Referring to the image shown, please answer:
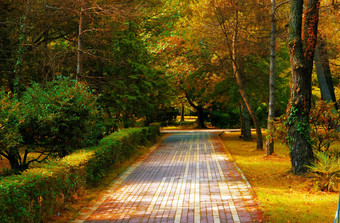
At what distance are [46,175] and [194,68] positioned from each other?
63.7 ft

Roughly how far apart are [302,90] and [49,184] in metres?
7.85

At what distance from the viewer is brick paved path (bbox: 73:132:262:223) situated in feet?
23.9

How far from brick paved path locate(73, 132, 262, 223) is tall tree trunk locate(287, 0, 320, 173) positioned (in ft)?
6.30

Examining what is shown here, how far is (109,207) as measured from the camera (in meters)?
8.20

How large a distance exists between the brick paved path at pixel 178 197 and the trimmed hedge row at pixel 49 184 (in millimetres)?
683

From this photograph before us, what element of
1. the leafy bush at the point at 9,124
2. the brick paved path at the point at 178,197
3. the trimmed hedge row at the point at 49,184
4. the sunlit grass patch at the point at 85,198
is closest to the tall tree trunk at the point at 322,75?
the brick paved path at the point at 178,197

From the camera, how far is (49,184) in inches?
274

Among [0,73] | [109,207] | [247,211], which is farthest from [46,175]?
[0,73]

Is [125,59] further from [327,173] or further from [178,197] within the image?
[327,173]

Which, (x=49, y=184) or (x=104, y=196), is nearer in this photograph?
(x=49, y=184)

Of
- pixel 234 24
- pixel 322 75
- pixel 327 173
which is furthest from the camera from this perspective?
pixel 322 75

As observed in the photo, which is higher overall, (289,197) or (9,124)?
(9,124)

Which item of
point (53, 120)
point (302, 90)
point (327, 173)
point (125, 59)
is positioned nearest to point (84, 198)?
point (53, 120)

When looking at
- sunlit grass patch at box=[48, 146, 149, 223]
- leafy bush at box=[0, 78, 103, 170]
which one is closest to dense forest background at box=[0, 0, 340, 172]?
leafy bush at box=[0, 78, 103, 170]
